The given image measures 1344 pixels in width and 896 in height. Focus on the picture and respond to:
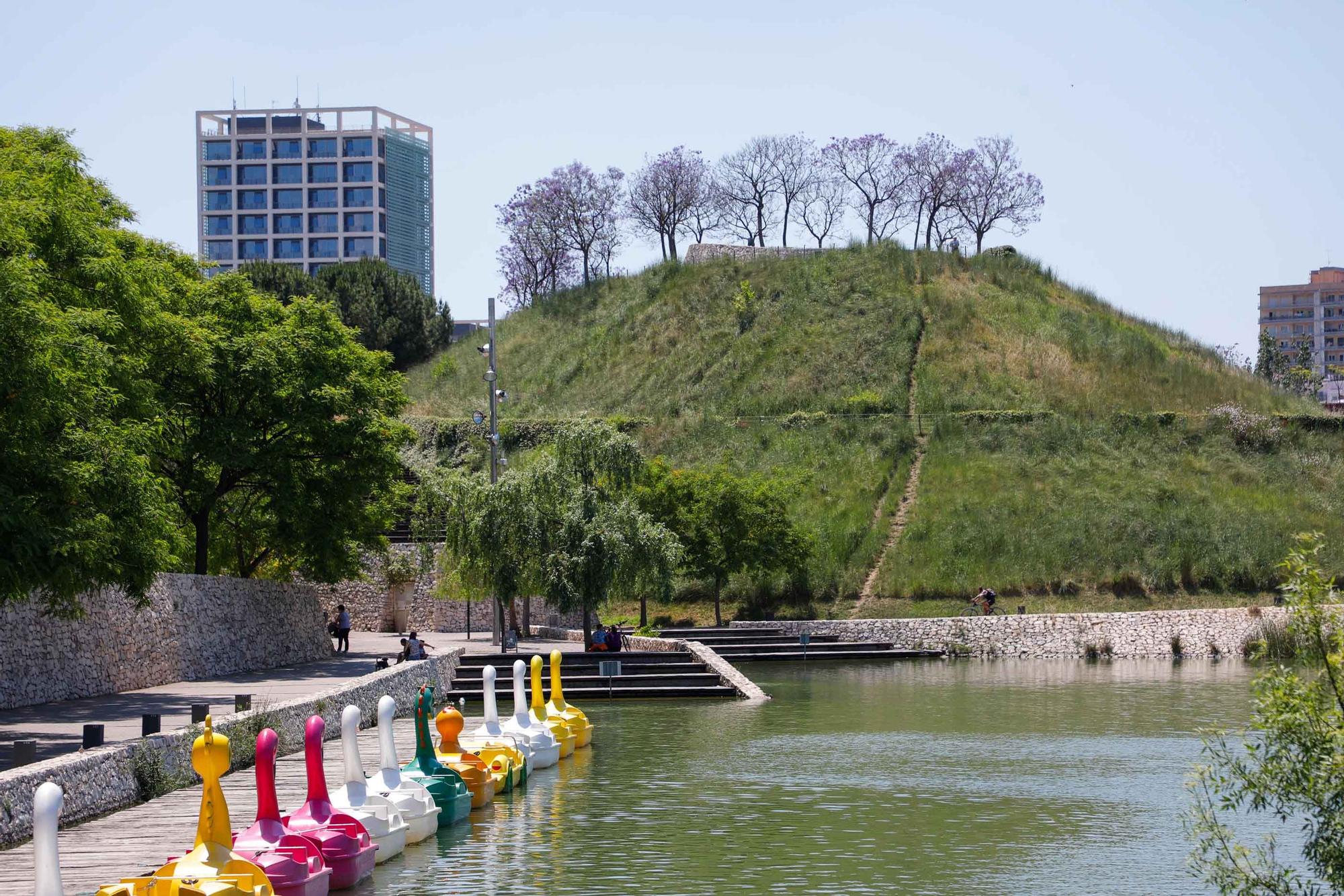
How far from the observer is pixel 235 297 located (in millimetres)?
39375

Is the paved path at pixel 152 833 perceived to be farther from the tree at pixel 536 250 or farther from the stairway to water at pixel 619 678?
the tree at pixel 536 250

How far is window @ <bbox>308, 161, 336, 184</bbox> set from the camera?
13388cm

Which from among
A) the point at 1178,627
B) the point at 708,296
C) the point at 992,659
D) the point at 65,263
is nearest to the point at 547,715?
the point at 65,263

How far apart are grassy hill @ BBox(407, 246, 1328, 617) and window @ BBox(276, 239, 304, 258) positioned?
50.0 metres

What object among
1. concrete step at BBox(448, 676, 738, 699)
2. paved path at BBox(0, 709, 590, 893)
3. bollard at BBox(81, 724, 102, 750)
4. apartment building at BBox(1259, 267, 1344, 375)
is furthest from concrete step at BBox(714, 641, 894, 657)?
apartment building at BBox(1259, 267, 1344, 375)

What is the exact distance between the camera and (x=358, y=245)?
133875mm

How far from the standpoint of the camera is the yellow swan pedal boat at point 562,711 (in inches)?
941

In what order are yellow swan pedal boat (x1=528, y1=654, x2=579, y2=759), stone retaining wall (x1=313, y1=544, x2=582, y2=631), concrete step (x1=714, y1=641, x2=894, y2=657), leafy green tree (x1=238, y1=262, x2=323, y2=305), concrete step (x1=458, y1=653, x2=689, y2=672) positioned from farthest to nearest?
leafy green tree (x1=238, y1=262, x2=323, y2=305)
stone retaining wall (x1=313, y1=544, x2=582, y2=631)
concrete step (x1=714, y1=641, x2=894, y2=657)
concrete step (x1=458, y1=653, x2=689, y2=672)
yellow swan pedal boat (x1=528, y1=654, x2=579, y2=759)

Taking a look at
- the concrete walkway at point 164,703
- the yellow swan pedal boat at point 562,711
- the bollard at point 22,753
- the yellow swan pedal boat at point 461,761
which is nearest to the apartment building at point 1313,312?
the concrete walkway at point 164,703

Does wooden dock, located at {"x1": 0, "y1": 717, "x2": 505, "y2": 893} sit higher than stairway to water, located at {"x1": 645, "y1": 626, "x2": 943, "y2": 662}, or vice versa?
wooden dock, located at {"x1": 0, "y1": 717, "x2": 505, "y2": 893}

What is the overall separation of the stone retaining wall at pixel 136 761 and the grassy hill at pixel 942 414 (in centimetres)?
3090

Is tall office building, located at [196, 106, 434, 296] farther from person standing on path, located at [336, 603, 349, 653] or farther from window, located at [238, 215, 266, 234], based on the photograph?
person standing on path, located at [336, 603, 349, 653]

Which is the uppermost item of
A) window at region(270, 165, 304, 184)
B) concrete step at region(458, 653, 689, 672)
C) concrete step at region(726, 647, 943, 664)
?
window at region(270, 165, 304, 184)

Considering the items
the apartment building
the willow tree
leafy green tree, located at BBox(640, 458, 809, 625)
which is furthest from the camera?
the apartment building
